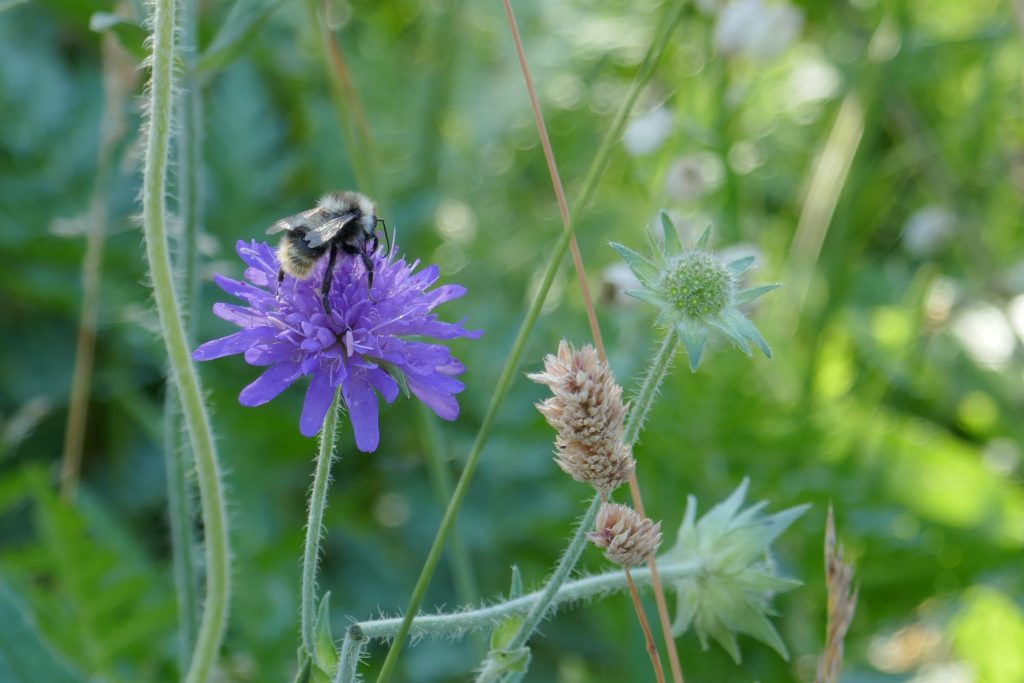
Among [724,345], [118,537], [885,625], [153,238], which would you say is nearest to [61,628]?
[118,537]

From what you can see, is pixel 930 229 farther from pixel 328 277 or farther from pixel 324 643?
pixel 324 643

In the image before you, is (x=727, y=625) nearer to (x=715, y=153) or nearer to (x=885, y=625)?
(x=885, y=625)

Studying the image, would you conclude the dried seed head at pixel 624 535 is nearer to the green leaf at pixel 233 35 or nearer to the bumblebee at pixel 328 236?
the bumblebee at pixel 328 236

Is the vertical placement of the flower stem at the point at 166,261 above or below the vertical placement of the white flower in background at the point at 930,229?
above

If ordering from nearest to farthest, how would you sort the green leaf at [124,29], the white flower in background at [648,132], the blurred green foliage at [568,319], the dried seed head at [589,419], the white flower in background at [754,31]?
the dried seed head at [589,419] → the green leaf at [124,29] → the blurred green foliage at [568,319] → the white flower in background at [648,132] → the white flower in background at [754,31]

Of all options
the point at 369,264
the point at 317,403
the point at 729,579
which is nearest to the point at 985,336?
the point at 729,579

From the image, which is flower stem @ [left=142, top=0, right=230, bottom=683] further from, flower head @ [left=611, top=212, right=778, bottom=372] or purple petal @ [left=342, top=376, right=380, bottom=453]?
flower head @ [left=611, top=212, right=778, bottom=372]

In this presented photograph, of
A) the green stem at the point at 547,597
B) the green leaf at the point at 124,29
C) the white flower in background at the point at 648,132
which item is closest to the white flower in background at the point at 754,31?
the white flower in background at the point at 648,132

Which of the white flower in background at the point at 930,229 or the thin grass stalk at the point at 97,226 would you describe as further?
the white flower in background at the point at 930,229
